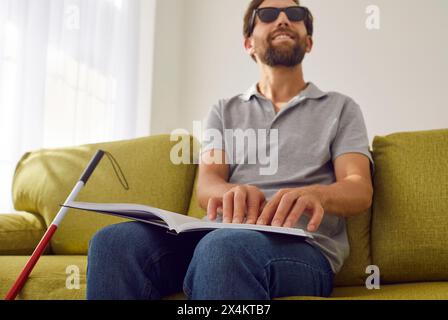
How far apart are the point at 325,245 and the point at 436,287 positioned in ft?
0.99

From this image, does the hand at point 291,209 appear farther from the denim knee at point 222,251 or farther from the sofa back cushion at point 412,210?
the sofa back cushion at point 412,210

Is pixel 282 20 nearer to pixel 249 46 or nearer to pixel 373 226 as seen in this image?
pixel 249 46

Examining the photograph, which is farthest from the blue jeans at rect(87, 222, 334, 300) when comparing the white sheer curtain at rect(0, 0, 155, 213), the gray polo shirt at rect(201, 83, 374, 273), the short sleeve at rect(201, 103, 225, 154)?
the white sheer curtain at rect(0, 0, 155, 213)

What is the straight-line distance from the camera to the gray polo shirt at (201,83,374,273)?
53.6 inches

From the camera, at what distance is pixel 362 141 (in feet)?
4.55

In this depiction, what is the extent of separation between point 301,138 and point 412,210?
0.35 meters

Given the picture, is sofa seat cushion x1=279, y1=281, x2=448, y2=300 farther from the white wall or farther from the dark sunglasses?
the white wall

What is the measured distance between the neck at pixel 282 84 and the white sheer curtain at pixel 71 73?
1.30 m

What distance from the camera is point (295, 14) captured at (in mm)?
1641

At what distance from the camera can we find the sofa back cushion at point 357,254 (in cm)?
143

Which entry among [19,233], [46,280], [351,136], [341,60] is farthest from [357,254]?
[341,60]

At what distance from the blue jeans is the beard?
703 millimetres

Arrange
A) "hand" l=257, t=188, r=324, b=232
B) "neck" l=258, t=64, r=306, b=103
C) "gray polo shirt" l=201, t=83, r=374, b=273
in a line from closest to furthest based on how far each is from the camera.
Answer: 1. "hand" l=257, t=188, r=324, b=232
2. "gray polo shirt" l=201, t=83, r=374, b=273
3. "neck" l=258, t=64, r=306, b=103
